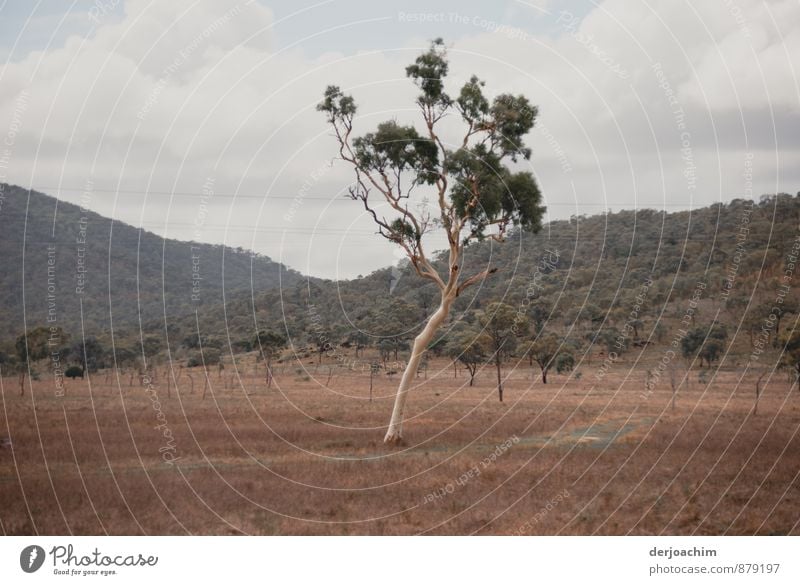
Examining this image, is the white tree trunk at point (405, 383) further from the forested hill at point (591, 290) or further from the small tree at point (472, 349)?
the forested hill at point (591, 290)

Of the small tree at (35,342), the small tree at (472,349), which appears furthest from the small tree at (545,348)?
the small tree at (35,342)

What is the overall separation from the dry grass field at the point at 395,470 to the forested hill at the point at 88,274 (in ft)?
161

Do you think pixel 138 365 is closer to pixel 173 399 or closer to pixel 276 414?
pixel 173 399

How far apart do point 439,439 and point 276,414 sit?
1082 centimetres

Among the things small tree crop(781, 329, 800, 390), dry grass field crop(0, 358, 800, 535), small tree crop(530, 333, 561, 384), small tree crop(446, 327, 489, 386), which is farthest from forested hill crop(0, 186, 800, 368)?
dry grass field crop(0, 358, 800, 535)

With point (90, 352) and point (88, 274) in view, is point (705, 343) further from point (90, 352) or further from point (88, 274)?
point (88, 274)

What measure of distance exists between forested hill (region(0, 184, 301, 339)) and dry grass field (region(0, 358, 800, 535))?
4921 cm

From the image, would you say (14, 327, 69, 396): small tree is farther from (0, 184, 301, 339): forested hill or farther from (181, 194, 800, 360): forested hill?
(181, 194, 800, 360): forested hill

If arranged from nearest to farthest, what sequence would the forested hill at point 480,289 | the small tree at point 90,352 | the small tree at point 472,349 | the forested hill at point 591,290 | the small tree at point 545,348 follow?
the small tree at point 472,349 → the small tree at point 545,348 → the small tree at point 90,352 → the forested hill at point 591,290 → the forested hill at point 480,289

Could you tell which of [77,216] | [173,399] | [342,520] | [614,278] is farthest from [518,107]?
[77,216]

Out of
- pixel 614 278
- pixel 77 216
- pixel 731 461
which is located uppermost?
pixel 77 216

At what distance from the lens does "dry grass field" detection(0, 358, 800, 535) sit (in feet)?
56.7

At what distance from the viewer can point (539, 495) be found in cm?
1969

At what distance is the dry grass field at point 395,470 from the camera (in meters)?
17.3
